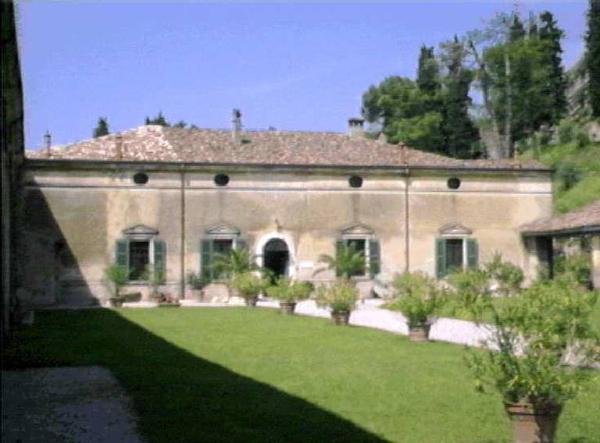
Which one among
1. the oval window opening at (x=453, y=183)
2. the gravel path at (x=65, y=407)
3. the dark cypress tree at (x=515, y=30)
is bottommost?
the gravel path at (x=65, y=407)

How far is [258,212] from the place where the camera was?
89.0 ft

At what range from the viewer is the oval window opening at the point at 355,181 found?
1088 inches

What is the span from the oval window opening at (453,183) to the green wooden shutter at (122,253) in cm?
959

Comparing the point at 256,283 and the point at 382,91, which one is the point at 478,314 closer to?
the point at 256,283

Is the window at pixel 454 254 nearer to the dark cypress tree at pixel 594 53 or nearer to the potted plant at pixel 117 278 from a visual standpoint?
the potted plant at pixel 117 278

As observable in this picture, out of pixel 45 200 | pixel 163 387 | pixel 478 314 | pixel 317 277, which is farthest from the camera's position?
pixel 317 277

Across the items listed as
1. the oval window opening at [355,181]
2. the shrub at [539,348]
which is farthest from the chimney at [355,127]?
the shrub at [539,348]

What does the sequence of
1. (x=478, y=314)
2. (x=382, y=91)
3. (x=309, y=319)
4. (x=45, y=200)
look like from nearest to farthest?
(x=478, y=314) < (x=309, y=319) < (x=45, y=200) < (x=382, y=91)

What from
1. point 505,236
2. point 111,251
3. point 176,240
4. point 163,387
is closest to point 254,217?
point 176,240

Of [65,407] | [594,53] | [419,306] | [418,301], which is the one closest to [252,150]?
[418,301]

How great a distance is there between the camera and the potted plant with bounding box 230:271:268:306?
78.6ft

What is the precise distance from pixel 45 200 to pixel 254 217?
5.79m

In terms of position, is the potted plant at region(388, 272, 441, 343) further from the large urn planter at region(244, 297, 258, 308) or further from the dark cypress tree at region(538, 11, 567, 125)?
the dark cypress tree at region(538, 11, 567, 125)

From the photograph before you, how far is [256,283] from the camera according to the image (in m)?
24.1
